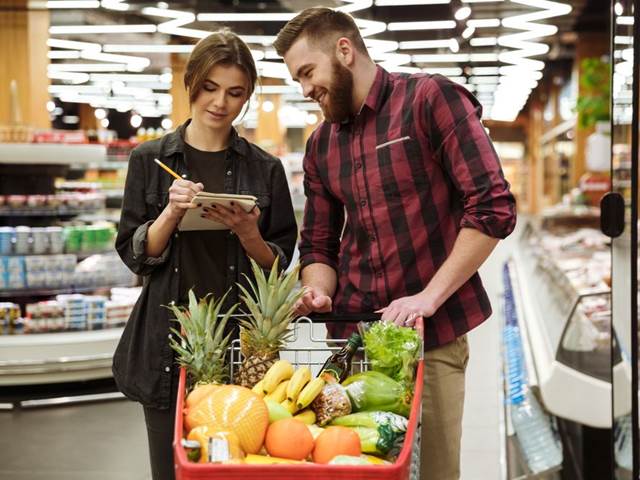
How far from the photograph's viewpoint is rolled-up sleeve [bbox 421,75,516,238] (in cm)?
229

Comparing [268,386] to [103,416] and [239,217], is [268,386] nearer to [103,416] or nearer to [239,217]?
[239,217]

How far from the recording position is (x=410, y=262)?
2463 mm

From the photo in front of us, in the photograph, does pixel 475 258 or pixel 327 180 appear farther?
pixel 327 180

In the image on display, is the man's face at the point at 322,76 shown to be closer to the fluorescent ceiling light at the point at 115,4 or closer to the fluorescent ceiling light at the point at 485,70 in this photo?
the fluorescent ceiling light at the point at 115,4

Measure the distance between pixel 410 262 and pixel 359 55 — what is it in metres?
0.57


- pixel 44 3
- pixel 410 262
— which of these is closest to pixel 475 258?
pixel 410 262

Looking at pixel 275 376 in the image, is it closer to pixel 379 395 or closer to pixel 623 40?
pixel 379 395

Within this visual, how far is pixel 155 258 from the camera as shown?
257cm

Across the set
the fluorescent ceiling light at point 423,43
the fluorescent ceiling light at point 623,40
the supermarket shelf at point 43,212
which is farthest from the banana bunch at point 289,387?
the fluorescent ceiling light at point 423,43

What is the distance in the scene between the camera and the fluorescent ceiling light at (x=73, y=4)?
1069 centimetres

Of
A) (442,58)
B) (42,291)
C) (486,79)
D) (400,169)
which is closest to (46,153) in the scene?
(42,291)

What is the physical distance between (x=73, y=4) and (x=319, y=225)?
9369mm

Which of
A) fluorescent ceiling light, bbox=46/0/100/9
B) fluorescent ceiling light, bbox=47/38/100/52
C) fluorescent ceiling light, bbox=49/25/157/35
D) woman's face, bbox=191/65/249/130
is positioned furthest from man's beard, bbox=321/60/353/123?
fluorescent ceiling light, bbox=47/38/100/52

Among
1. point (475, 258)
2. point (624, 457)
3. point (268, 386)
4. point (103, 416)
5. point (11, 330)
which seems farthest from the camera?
point (11, 330)
